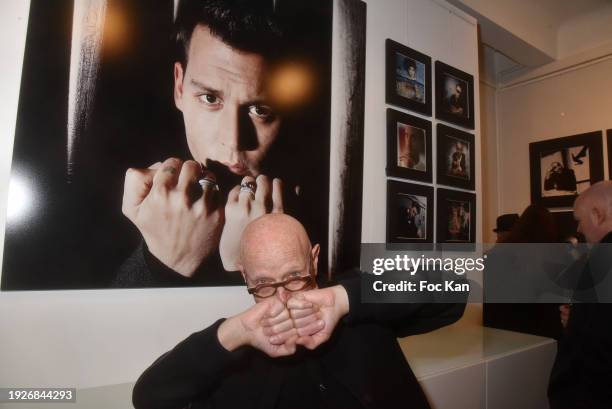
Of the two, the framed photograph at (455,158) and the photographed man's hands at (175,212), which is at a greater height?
the framed photograph at (455,158)

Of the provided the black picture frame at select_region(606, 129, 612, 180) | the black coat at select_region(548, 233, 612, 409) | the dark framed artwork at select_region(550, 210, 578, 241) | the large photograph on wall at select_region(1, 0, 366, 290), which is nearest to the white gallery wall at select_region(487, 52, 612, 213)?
the black picture frame at select_region(606, 129, 612, 180)

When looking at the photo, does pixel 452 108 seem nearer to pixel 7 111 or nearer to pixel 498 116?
pixel 498 116

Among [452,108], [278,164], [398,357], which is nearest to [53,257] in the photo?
[278,164]

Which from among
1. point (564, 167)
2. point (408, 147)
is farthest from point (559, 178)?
point (408, 147)

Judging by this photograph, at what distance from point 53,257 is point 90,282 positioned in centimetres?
13

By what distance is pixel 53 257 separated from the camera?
117 cm

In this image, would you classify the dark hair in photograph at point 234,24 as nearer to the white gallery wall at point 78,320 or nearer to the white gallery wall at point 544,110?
the white gallery wall at point 78,320

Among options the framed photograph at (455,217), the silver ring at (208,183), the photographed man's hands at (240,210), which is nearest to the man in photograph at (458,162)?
the framed photograph at (455,217)

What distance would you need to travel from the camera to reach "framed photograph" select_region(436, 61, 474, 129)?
2359 millimetres

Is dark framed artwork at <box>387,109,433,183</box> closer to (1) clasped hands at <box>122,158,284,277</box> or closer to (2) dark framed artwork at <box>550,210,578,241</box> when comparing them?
(1) clasped hands at <box>122,158,284,277</box>

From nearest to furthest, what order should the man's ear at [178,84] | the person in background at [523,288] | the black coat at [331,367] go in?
the black coat at [331,367] < the man's ear at [178,84] < the person in background at [523,288]

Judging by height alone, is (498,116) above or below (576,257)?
above

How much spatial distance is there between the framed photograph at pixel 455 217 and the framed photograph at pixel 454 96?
18.5 inches

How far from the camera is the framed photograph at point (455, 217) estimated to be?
7.42 ft
